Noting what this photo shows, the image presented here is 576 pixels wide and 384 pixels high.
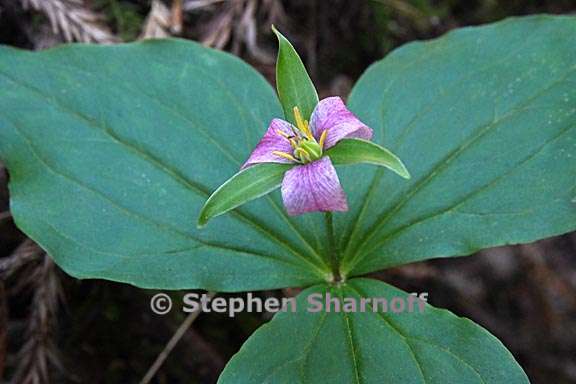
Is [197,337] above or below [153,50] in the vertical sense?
below

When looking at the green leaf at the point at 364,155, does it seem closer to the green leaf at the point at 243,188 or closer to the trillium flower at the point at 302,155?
the trillium flower at the point at 302,155

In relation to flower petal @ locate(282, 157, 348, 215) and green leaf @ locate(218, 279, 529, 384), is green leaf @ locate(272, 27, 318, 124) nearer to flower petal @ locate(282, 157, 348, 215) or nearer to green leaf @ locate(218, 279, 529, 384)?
flower petal @ locate(282, 157, 348, 215)

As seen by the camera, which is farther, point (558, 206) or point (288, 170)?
point (558, 206)

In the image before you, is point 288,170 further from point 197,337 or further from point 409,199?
point 197,337

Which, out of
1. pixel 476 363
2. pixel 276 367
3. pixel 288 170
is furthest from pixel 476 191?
pixel 276 367

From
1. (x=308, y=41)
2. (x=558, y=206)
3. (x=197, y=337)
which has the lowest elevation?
(x=197, y=337)

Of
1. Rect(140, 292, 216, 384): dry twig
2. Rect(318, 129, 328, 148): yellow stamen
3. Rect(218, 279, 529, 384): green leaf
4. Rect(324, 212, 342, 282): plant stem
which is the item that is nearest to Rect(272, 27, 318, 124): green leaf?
Rect(318, 129, 328, 148): yellow stamen

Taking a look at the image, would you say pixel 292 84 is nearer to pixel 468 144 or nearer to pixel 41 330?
pixel 468 144

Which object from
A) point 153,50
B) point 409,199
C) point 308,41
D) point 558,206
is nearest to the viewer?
point 558,206
